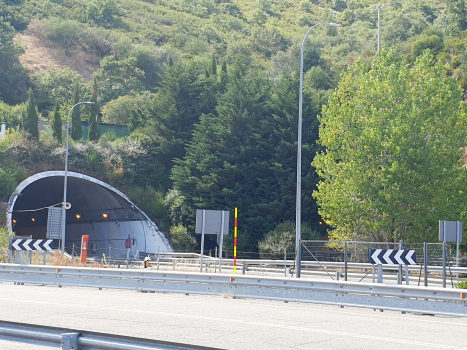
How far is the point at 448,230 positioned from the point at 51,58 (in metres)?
106

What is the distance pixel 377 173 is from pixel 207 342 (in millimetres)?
27712

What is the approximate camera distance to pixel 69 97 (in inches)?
3666

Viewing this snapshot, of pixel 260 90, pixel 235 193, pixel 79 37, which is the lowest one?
pixel 235 193

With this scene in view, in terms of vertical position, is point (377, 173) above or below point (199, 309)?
above

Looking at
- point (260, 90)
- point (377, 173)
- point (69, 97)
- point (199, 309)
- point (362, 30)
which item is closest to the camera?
point (199, 309)

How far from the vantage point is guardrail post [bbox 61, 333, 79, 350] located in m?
5.93

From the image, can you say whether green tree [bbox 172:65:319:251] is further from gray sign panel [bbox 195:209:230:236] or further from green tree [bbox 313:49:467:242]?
gray sign panel [bbox 195:209:230:236]

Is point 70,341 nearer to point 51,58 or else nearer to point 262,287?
point 262,287

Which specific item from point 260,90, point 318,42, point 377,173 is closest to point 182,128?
point 260,90

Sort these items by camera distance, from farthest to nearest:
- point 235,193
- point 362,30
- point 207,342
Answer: point 362,30
point 235,193
point 207,342

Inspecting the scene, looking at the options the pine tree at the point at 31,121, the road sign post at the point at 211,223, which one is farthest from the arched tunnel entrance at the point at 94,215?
the road sign post at the point at 211,223

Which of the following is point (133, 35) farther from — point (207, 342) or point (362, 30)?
point (207, 342)

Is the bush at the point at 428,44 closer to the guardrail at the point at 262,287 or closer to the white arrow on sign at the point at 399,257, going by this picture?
the white arrow on sign at the point at 399,257

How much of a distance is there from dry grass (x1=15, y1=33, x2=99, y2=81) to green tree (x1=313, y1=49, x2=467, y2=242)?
84099 mm
